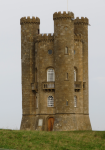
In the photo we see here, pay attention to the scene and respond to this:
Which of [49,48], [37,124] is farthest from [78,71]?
[37,124]

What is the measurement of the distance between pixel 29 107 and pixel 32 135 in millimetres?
22375

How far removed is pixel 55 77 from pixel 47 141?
838 inches

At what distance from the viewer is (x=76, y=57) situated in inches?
2544

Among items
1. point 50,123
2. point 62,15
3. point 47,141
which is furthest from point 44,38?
point 47,141

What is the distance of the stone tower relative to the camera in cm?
6075

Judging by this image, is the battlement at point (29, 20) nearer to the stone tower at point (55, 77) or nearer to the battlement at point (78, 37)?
the stone tower at point (55, 77)

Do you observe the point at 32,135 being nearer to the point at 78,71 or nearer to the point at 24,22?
the point at 78,71

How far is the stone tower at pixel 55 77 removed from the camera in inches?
2392

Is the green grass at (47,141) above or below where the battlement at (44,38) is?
below

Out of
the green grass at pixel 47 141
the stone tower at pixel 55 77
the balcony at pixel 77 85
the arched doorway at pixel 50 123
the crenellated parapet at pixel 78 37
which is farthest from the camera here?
the crenellated parapet at pixel 78 37

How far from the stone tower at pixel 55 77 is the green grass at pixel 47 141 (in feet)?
50.9

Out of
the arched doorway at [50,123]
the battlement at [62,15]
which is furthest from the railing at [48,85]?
the battlement at [62,15]

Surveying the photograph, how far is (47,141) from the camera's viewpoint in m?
41.3

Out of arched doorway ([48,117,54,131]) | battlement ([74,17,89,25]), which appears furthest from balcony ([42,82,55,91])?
battlement ([74,17,89,25])
